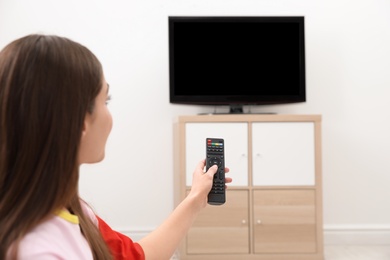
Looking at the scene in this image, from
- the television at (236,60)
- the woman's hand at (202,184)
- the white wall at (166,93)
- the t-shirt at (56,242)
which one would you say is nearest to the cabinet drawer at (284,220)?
the white wall at (166,93)

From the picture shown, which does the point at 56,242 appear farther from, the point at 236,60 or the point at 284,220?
the point at 236,60

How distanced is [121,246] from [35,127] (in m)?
0.44

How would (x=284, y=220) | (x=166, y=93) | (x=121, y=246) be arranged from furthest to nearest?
(x=166, y=93)
(x=284, y=220)
(x=121, y=246)

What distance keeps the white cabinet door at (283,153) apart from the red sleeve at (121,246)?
173 centimetres

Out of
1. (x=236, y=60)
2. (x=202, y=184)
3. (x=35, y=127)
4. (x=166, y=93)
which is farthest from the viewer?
(x=166, y=93)

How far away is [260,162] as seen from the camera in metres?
2.68

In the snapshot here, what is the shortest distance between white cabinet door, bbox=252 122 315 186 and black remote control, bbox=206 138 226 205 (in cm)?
135

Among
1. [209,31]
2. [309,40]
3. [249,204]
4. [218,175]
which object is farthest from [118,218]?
[218,175]

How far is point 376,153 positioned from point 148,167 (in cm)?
155

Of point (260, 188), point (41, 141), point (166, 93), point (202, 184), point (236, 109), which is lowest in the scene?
point (260, 188)

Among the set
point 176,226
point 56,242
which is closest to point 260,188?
point 176,226

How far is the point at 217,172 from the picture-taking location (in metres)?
1.23

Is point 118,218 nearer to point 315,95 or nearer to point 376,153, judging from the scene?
point 315,95

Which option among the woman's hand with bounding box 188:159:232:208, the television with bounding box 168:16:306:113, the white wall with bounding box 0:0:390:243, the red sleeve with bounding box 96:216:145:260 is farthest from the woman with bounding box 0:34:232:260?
the white wall with bounding box 0:0:390:243
